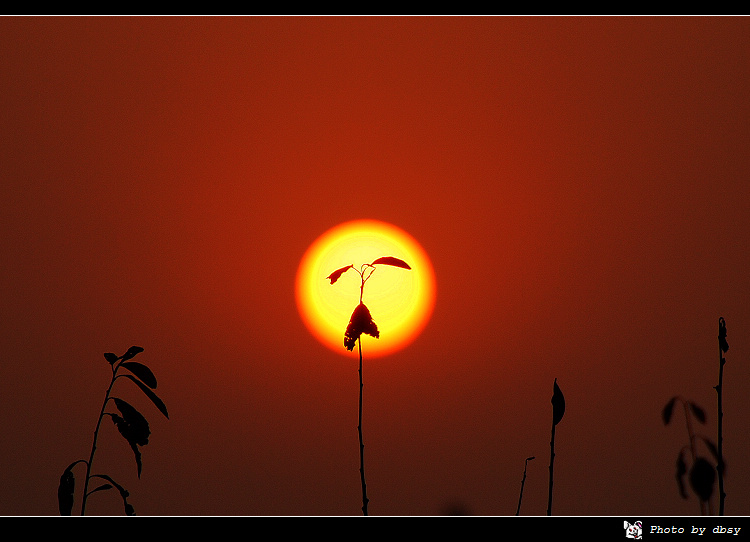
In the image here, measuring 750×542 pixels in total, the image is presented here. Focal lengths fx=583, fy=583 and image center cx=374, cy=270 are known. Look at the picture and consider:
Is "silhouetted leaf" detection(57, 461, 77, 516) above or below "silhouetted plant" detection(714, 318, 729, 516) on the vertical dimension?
below

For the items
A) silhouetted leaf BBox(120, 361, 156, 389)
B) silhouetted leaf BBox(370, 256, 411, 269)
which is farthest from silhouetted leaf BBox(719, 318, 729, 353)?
silhouetted leaf BBox(120, 361, 156, 389)

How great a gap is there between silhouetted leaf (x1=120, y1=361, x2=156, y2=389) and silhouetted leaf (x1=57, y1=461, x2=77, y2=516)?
1.60 ft

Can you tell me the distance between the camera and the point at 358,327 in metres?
2.47

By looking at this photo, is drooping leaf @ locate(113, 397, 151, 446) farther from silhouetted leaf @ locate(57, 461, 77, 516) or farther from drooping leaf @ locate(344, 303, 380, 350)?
drooping leaf @ locate(344, 303, 380, 350)

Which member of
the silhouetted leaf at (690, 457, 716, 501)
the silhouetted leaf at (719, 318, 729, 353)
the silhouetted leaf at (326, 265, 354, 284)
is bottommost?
the silhouetted leaf at (690, 457, 716, 501)

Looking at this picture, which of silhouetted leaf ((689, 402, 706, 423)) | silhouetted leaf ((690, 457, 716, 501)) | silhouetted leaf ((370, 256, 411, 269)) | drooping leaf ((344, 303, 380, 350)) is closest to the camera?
silhouetted leaf ((690, 457, 716, 501))

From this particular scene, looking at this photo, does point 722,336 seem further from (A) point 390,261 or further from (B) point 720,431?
(A) point 390,261

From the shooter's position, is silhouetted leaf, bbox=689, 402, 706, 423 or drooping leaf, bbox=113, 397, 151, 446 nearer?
silhouetted leaf, bbox=689, 402, 706, 423

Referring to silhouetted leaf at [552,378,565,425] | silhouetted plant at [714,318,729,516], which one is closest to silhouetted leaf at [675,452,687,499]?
silhouetted plant at [714,318,729,516]
